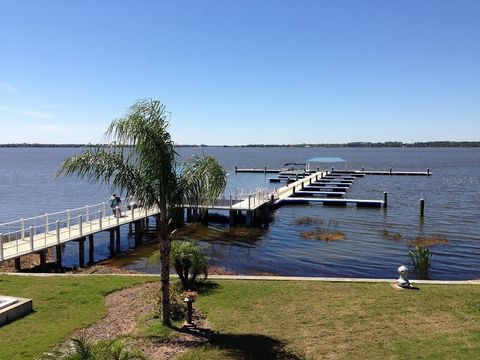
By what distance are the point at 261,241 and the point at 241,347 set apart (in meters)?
18.6

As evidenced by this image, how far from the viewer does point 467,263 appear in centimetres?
2148

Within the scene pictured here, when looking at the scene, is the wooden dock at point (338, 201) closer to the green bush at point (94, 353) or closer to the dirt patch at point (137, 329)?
the dirt patch at point (137, 329)

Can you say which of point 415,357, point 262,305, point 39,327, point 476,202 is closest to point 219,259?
point 262,305

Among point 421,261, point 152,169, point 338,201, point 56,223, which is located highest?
point 152,169

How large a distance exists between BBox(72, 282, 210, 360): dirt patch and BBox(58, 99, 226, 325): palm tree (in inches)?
30.5

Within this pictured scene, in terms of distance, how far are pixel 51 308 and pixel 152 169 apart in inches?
171

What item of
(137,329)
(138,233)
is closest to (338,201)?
(138,233)

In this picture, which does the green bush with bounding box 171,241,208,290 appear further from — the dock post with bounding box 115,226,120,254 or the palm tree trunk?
the dock post with bounding box 115,226,120,254

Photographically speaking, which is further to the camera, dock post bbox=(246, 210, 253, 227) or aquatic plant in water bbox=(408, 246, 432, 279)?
dock post bbox=(246, 210, 253, 227)

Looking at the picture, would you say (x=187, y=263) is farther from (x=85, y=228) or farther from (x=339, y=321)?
(x=85, y=228)

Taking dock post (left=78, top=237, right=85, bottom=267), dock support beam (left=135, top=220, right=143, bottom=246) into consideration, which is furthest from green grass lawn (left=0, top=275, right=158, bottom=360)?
dock support beam (left=135, top=220, right=143, bottom=246)

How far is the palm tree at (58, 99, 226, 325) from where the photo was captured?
977 centimetres

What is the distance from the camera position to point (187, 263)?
13266 millimetres

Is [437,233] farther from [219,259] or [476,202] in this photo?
[476,202]
